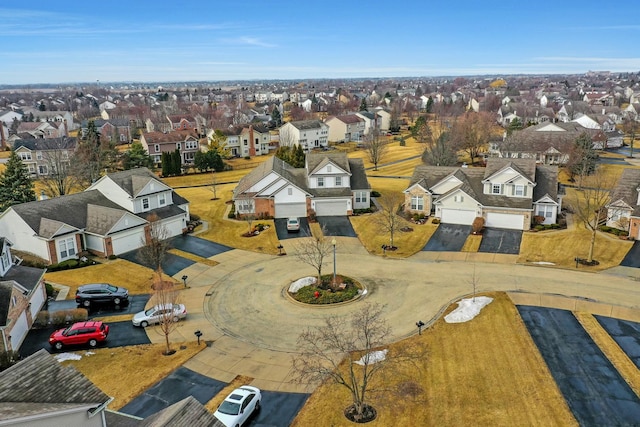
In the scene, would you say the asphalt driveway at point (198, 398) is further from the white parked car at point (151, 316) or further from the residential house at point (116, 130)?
the residential house at point (116, 130)

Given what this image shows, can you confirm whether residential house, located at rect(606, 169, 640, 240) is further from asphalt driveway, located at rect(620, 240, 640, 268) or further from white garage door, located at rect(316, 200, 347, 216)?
white garage door, located at rect(316, 200, 347, 216)

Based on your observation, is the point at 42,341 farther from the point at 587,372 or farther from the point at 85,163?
the point at 85,163

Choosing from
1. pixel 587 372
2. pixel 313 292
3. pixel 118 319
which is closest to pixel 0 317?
pixel 118 319

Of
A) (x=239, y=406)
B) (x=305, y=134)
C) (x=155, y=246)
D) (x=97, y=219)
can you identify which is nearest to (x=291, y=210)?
(x=155, y=246)

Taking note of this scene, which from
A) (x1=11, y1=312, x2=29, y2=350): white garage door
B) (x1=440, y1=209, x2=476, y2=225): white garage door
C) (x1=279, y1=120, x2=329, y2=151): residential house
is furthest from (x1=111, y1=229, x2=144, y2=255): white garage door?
(x1=279, y1=120, x2=329, y2=151): residential house

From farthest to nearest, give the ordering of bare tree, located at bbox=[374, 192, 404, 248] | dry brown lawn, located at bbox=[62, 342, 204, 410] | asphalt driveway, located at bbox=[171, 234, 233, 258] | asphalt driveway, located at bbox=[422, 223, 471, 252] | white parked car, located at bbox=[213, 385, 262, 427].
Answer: bare tree, located at bbox=[374, 192, 404, 248]
asphalt driveway, located at bbox=[171, 234, 233, 258]
asphalt driveway, located at bbox=[422, 223, 471, 252]
dry brown lawn, located at bbox=[62, 342, 204, 410]
white parked car, located at bbox=[213, 385, 262, 427]

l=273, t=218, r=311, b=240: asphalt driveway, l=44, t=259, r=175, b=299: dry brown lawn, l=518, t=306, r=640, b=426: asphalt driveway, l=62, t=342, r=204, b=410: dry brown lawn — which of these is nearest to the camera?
l=518, t=306, r=640, b=426: asphalt driveway
